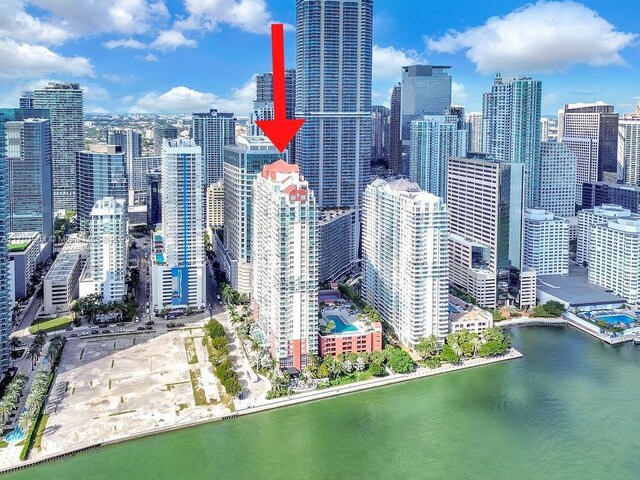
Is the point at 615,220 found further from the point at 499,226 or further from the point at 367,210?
the point at 367,210

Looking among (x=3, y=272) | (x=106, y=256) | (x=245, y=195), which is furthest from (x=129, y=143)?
(x=3, y=272)

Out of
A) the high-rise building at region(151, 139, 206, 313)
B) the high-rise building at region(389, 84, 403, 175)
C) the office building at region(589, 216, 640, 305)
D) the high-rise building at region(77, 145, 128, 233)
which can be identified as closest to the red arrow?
the high-rise building at region(151, 139, 206, 313)

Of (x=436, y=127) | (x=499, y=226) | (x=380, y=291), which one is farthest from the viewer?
(x=436, y=127)

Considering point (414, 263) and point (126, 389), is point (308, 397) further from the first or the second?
point (414, 263)

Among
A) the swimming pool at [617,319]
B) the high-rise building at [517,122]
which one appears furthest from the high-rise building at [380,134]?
the swimming pool at [617,319]

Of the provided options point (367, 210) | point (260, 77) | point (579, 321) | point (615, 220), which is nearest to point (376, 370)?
point (367, 210)
